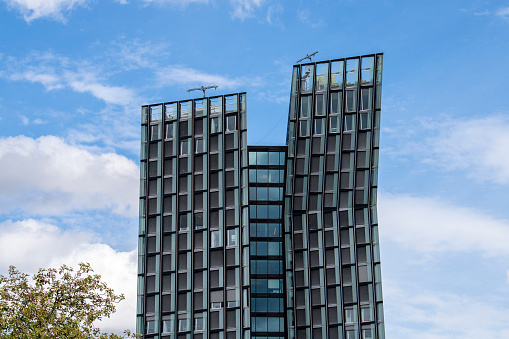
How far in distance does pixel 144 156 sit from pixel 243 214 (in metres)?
15.2

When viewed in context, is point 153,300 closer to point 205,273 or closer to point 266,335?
point 205,273

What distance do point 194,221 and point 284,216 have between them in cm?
1175

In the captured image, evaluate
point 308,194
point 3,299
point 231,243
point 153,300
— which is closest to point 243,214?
point 231,243

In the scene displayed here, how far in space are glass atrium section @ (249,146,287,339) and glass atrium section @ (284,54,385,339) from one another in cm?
285

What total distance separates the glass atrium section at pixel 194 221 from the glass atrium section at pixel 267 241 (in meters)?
8.92

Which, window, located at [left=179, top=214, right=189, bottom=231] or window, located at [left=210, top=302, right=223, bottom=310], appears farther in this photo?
window, located at [left=179, top=214, right=189, bottom=231]

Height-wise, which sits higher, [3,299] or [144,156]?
[144,156]

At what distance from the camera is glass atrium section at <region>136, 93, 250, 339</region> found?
82625 millimetres

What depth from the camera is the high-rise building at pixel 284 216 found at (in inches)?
3295

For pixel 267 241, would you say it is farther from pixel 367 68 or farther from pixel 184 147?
pixel 367 68

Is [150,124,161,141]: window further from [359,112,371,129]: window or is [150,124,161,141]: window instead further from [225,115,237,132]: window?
[359,112,371,129]: window

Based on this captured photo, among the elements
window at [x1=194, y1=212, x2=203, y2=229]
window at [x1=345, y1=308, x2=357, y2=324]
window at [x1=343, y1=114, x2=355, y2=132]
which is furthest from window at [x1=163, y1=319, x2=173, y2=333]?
window at [x1=343, y1=114, x2=355, y2=132]

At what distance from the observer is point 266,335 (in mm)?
89438

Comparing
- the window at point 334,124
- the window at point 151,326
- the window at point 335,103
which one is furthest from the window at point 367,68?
the window at point 151,326
